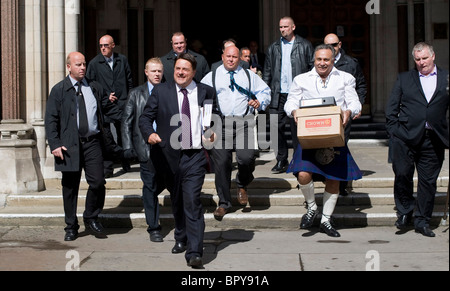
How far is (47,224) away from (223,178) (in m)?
2.09

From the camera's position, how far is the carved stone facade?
36.8ft

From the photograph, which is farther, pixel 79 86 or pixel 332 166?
pixel 79 86

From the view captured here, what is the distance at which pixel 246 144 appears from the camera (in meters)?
9.76

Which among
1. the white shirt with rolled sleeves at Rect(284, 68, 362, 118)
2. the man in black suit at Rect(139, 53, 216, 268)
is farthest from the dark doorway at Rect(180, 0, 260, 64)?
the man in black suit at Rect(139, 53, 216, 268)

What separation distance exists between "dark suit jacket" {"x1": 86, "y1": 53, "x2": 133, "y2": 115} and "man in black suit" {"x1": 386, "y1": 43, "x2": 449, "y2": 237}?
13.3ft

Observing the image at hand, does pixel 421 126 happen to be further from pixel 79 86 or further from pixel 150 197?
pixel 79 86

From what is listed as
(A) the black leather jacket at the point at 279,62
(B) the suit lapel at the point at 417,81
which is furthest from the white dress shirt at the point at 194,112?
(A) the black leather jacket at the point at 279,62

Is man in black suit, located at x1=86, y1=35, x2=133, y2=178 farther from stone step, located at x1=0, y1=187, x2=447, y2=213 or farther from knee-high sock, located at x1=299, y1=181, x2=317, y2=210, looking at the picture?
knee-high sock, located at x1=299, y1=181, x2=317, y2=210

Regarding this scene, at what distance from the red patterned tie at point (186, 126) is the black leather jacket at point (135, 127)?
1184mm

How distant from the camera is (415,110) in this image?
28.8 ft

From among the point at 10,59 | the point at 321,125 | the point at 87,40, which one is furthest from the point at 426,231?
the point at 87,40

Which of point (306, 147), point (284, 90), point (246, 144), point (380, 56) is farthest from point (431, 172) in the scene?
point (380, 56)

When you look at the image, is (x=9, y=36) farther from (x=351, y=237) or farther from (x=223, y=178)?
(x=351, y=237)

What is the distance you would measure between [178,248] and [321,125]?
182cm
